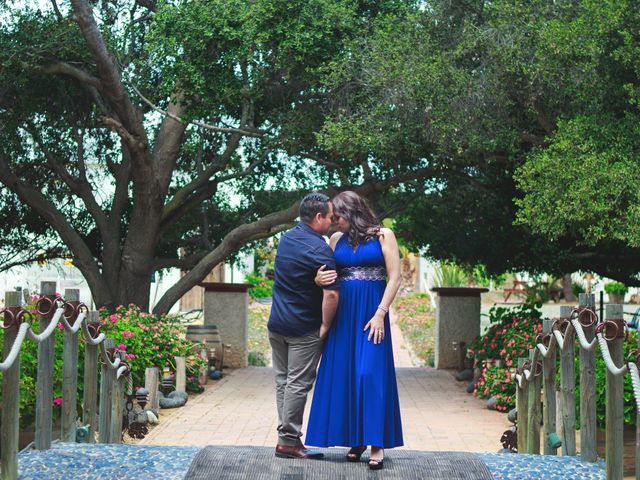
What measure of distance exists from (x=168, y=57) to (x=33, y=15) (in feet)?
7.36

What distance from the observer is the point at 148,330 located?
536 inches

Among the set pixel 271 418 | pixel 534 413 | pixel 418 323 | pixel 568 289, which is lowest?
pixel 271 418

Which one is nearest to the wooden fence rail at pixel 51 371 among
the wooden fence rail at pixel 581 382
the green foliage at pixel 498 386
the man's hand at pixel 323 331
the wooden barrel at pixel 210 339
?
the man's hand at pixel 323 331

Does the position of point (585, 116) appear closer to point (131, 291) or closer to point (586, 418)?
point (586, 418)

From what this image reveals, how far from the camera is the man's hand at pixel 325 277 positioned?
238 inches

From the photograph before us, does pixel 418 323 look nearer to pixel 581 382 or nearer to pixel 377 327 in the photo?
pixel 581 382

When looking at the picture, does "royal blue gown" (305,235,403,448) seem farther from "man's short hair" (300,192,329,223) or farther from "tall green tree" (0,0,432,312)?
"tall green tree" (0,0,432,312)

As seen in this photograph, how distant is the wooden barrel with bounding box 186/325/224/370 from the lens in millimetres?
17047

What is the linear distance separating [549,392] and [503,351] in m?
6.45

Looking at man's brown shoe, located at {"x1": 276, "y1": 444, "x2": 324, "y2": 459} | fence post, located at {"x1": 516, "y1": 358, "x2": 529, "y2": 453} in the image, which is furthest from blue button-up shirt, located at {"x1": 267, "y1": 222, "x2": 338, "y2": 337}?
fence post, located at {"x1": 516, "y1": 358, "x2": 529, "y2": 453}

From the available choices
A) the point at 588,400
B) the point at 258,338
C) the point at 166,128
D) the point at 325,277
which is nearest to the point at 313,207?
the point at 325,277

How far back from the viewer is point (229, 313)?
19.1m

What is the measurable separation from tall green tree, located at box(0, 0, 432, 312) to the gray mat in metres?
7.68

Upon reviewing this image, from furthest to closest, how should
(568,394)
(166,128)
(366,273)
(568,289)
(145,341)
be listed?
(568,289) → (166,128) → (145,341) → (568,394) → (366,273)
